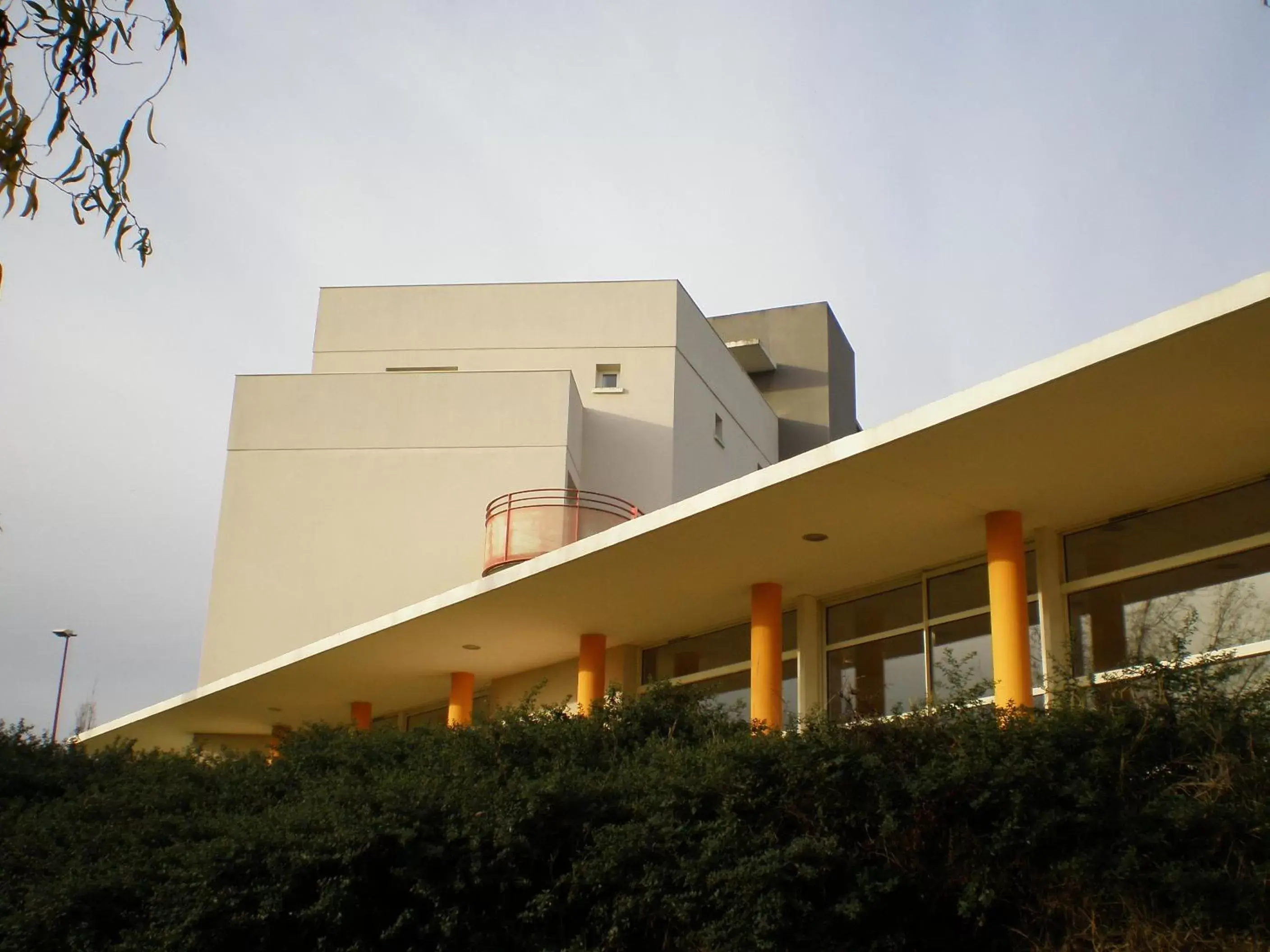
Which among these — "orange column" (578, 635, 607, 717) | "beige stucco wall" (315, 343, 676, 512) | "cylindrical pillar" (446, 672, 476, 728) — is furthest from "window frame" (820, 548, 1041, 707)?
"beige stucco wall" (315, 343, 676, 512)

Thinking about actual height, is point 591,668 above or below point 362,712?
below

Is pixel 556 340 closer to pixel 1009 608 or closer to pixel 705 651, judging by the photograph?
pixel 705 651

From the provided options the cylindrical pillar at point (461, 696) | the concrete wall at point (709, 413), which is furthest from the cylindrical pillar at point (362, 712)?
the concrete wall at point (709, 413)

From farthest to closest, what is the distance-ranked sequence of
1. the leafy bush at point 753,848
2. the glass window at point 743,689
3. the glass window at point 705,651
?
the glass window at point 705,651
the glass window at point 743,689
the leafy bush at point 753,848

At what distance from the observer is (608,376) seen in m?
28.4

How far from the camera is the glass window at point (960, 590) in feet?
44.4

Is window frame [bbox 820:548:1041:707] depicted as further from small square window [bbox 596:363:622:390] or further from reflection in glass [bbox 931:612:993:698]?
small square window [bbox 596:363:622:390]

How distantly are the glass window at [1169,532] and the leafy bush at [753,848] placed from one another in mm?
→ 3034

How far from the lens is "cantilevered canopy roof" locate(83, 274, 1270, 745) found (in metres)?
9.51

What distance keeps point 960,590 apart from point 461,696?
8539 mm

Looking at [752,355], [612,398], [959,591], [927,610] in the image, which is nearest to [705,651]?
[927,610]

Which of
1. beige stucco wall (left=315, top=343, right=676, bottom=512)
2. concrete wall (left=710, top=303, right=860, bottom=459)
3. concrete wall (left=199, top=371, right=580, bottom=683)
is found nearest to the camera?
concrete wall (left=199, top=371, right=580, bottom=683)

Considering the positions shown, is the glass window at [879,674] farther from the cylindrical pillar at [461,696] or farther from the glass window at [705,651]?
the cylindrical pillar at [461,696]

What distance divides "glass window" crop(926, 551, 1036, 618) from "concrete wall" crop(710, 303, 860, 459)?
1951 centimetres
